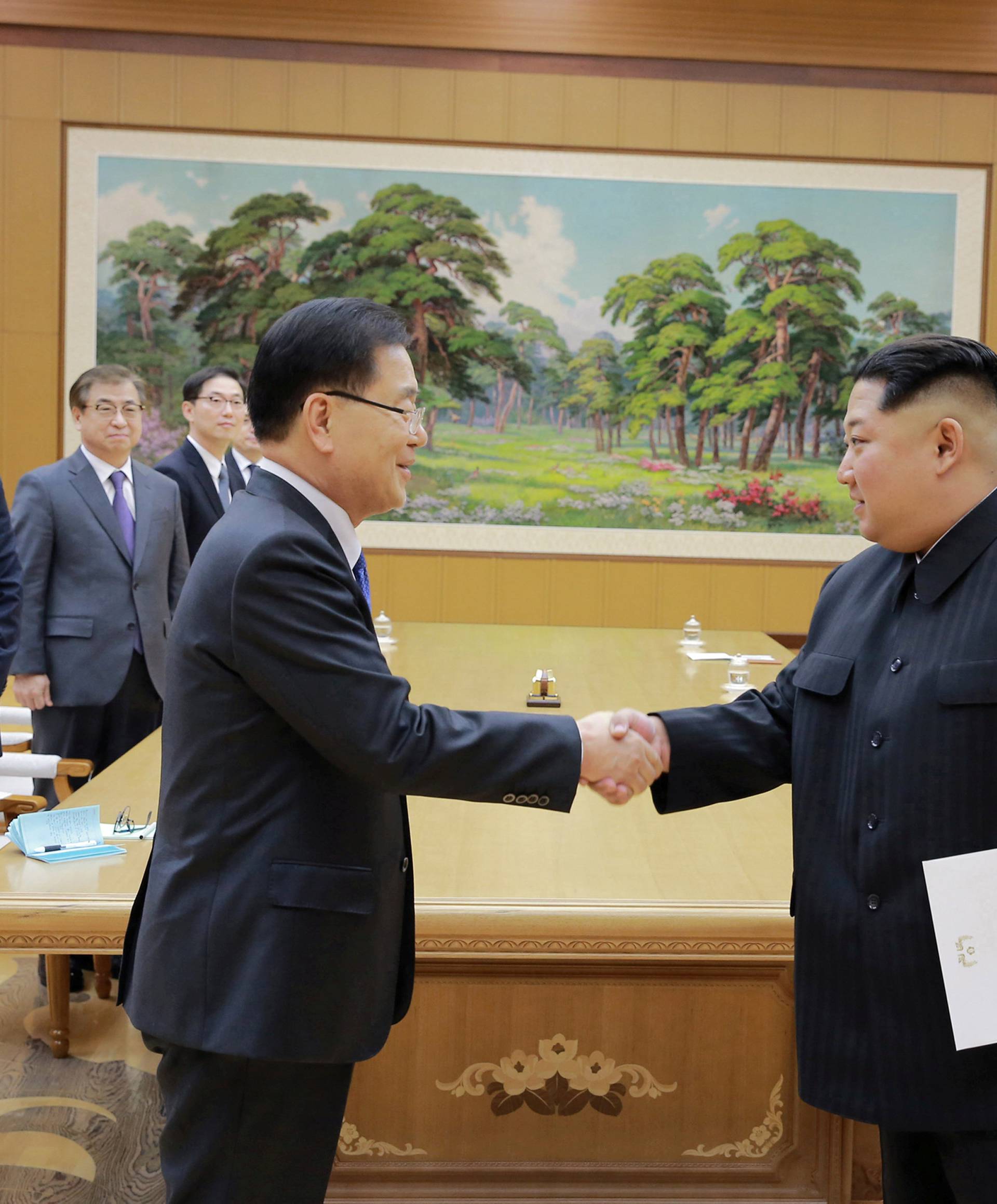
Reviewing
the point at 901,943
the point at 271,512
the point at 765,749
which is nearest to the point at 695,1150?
the point at 765,749

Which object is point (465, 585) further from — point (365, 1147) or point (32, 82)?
point (365, 1147)

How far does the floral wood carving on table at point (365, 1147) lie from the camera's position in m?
2.36

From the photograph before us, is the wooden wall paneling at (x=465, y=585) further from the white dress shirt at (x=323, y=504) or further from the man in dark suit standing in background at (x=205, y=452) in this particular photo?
the white dress shirt at (x=323, y=504)

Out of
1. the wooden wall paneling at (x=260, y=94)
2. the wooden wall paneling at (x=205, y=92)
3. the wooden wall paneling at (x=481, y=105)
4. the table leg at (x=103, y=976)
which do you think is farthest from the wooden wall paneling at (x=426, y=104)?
the table leg at (x=103, y=976)

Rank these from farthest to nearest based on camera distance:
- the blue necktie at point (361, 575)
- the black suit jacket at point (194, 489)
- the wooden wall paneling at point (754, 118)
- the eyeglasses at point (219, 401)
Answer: the wooden wall paneling at point (754, 118), the eyeglasses at point (219, 401), the black suit jacket at point (194, 489), the blue necktie at point (361, 575)

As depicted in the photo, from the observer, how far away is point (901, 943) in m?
1.38

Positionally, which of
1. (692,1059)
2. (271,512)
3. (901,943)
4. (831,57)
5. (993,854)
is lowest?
(692,1059)

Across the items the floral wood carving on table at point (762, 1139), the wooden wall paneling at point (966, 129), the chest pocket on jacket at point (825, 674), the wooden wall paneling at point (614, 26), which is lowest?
the floral wood carving on table at point (762, 1139)

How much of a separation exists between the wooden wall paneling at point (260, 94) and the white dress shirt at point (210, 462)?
3714 millimetres

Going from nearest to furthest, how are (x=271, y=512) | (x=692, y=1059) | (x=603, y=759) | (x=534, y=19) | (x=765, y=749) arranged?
1. (x=271, y=512)
2. (x=603, y=759)
3. (x=765, y=749)
4. (x=692, y=1059)
5. (x=534, y=19)

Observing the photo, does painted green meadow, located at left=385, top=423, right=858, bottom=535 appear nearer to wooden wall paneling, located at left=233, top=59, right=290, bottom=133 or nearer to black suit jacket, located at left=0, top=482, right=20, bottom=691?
wooden wall paneling, located at left=233, top=59, right=290, bottom=133

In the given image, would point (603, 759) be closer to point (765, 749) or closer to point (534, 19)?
point (765, 749)

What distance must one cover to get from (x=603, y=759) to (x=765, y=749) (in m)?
0.31

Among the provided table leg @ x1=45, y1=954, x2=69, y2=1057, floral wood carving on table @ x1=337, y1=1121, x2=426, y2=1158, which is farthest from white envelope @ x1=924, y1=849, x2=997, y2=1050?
table leg @ x1=45, y1=954, x2=69, y2=1057
